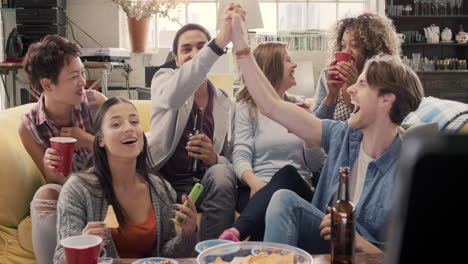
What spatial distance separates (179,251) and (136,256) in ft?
0.50

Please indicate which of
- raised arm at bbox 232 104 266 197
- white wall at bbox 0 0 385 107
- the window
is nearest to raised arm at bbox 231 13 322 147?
raised arm at bbox 232 104 266 197

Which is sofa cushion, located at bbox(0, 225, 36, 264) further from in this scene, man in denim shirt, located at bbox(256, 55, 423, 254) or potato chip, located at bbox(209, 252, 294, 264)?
Result: potato chip, located at bbox(209, 252, 294, 264)

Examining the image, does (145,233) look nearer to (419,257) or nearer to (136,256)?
(136,256)

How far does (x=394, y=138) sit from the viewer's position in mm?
1767

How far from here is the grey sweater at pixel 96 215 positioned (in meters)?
1.69

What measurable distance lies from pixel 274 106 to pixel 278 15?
507 cm

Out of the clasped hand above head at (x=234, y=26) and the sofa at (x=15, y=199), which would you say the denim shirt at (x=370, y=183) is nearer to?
the clasped hand above head at (x=234, y=26)

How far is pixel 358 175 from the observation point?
1.77 meters

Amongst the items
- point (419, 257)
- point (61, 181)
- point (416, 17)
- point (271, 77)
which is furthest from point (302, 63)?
point (419, 257)

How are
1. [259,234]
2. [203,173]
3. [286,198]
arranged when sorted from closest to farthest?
1. [286,198]
2. [259,234]
3. [203,173]

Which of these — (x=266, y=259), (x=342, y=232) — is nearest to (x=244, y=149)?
(x=342, y=232)

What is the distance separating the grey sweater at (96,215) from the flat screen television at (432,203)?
4.92 ft

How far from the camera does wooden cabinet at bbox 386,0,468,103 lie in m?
6.75

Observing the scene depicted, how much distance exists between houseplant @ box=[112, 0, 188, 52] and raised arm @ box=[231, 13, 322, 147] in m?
4.10
